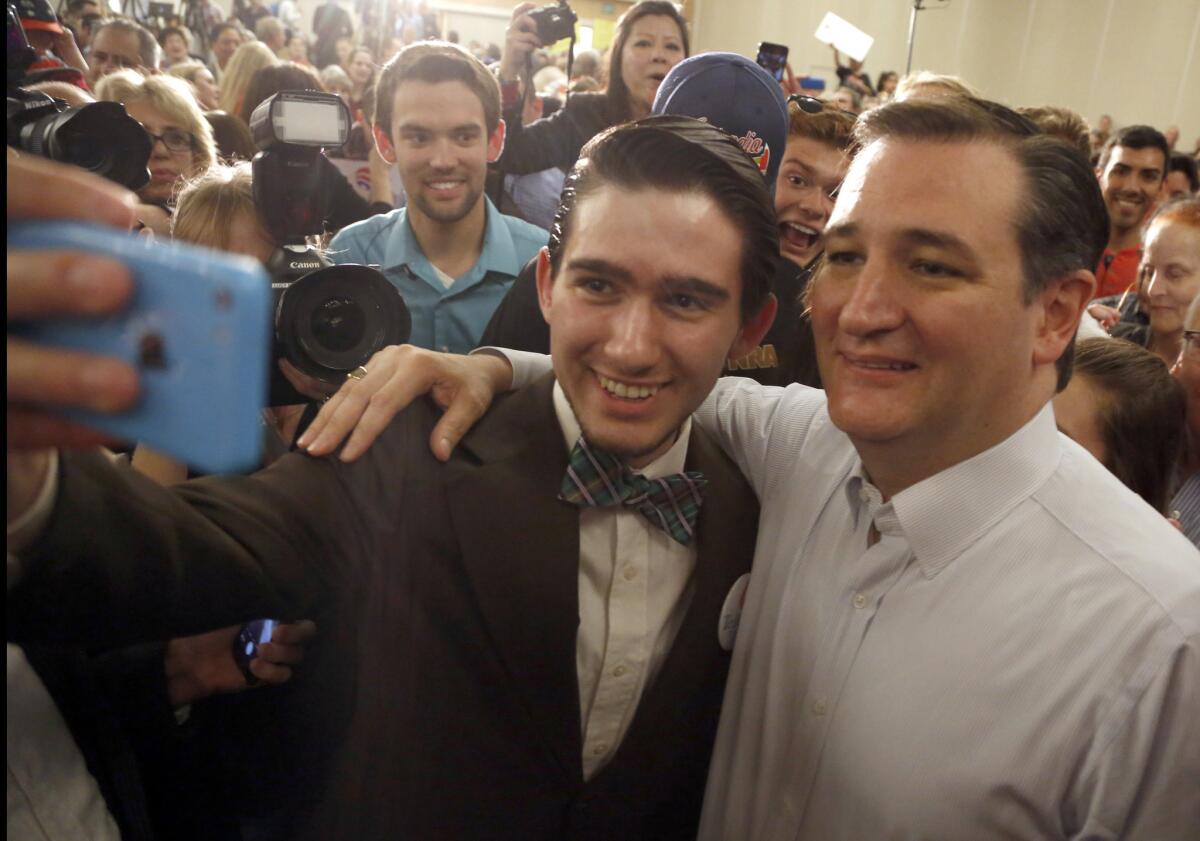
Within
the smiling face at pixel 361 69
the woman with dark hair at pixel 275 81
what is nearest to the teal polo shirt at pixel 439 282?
the woman with dark hair at pixel 275 81

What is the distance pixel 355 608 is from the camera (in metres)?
1.19

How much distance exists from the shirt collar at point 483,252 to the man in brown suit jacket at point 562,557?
1113 millimetres

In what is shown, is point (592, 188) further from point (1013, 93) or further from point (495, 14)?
point (1013, 93)

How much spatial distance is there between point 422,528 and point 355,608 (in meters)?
0.15

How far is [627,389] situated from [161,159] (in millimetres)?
2065

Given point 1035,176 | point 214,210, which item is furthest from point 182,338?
point 214,210

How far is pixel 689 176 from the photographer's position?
4.13 feet

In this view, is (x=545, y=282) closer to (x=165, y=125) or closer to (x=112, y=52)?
(x=165, y=125)

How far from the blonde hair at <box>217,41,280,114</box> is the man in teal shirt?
172 centimetres

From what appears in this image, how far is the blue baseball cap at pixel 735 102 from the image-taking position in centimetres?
192

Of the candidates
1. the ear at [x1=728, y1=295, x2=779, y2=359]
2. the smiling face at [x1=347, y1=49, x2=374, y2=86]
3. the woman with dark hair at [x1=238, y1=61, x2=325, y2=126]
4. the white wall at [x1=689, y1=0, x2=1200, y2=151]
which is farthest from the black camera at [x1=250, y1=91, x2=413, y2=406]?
the white wall at [x1=689, y1=0, x2=1200, y2=151]

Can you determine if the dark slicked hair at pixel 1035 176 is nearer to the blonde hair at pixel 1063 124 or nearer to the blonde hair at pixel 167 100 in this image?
the blonde hair at pixel 167 100

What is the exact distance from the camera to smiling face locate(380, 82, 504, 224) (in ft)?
7.74

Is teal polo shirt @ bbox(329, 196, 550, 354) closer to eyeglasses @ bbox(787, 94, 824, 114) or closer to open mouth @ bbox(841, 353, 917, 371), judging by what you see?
eyeglasses @ bbox(787, 94, 824, 114)
